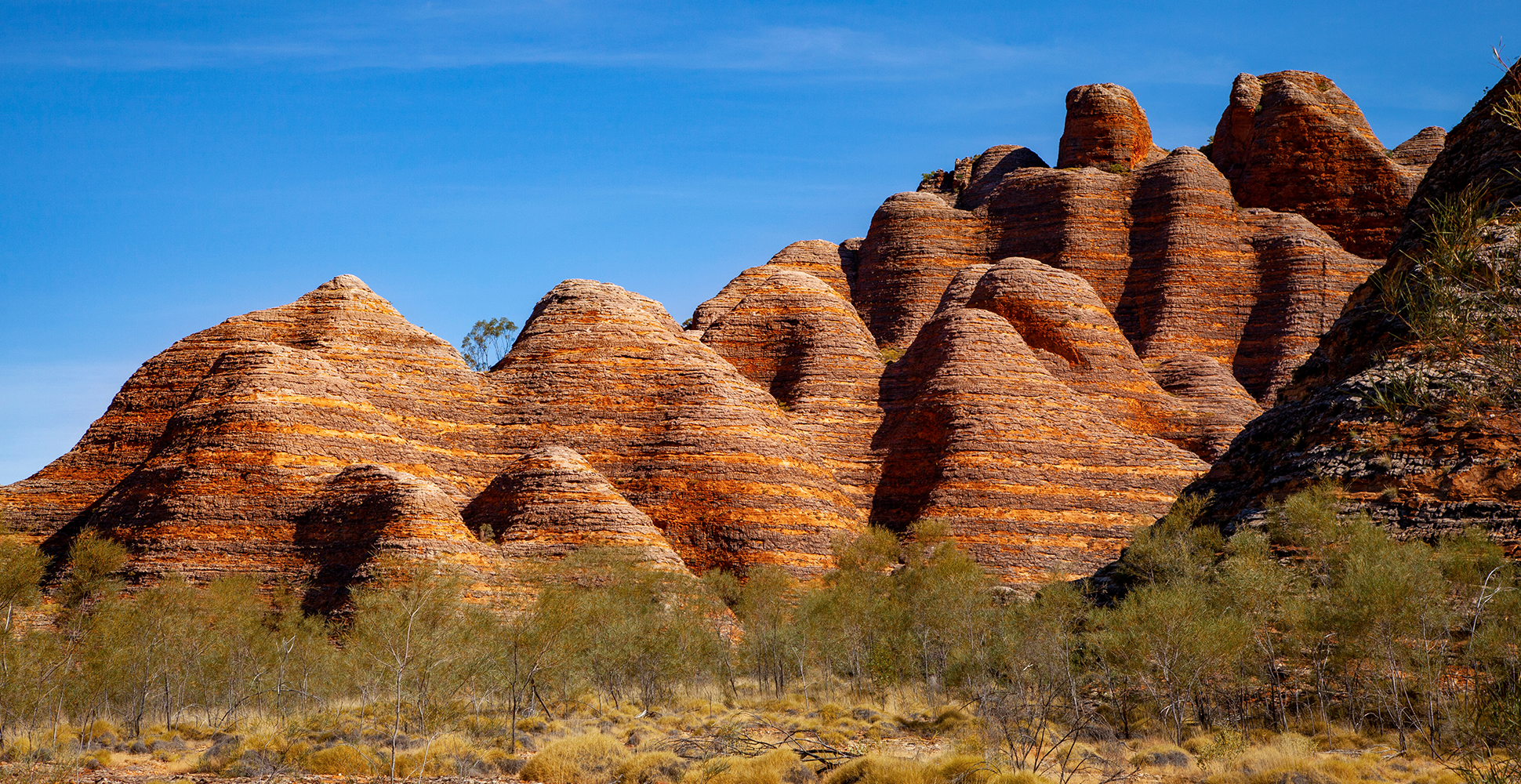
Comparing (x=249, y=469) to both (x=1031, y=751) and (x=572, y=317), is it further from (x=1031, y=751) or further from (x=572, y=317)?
(x=1031, y=751)

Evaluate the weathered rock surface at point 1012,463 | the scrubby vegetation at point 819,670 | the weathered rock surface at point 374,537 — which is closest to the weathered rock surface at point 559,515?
→ the weathered rock surface at point 374,537

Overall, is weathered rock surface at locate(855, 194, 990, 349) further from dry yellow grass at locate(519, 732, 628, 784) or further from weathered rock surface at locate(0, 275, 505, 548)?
dry yellow grass at locate(519, 732, 628, 784)

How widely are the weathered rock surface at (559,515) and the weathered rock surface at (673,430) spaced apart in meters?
2.63

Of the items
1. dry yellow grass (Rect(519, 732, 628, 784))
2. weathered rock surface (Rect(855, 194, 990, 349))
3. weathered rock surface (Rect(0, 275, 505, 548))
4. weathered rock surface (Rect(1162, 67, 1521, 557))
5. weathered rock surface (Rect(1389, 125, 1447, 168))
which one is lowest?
dry yellow grass (Rect(519, 732, 628, 784))

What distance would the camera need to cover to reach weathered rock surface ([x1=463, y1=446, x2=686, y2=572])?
4784 cm

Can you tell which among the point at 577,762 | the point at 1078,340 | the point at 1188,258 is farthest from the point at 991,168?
the point at 577,762

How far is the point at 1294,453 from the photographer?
36.0 m

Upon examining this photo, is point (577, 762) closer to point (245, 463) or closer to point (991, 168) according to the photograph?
point (245, 463)

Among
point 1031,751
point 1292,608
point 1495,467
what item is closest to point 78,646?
point 1031,751

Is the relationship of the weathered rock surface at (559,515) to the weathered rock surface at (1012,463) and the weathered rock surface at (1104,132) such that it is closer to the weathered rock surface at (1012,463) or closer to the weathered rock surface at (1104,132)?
the weathered rock surface at (1012,463)

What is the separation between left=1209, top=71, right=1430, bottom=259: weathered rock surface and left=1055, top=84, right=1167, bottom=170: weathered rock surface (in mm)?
8081

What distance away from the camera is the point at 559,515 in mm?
48844

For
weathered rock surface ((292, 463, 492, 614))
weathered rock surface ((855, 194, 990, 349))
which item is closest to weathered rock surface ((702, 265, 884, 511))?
weathered rock surface ((855, 194, 990, 349))

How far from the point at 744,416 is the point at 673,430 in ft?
12.5
